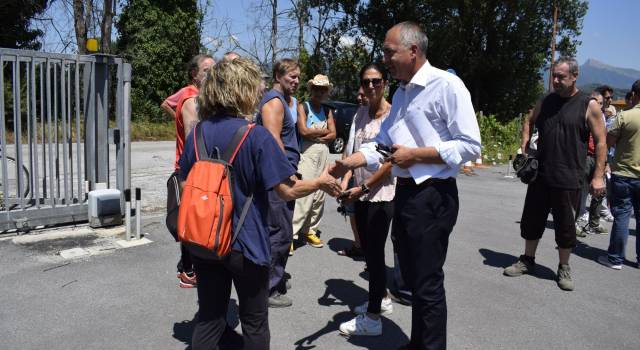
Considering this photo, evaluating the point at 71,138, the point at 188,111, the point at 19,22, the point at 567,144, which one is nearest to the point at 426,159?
the point at 188,111

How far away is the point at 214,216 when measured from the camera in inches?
87.6

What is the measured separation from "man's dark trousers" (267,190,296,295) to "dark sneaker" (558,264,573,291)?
271 cm

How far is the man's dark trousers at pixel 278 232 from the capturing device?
369cm

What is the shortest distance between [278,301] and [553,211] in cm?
277

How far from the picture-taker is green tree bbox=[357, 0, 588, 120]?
26953 mm

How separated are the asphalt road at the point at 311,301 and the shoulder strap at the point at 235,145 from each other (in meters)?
1.64

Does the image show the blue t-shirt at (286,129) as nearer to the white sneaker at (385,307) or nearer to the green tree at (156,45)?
the white sneaker at (385,307)

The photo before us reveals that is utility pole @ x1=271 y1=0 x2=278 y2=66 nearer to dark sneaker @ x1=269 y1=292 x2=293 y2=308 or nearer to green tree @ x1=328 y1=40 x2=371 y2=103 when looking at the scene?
green tree @ x1=328 y1=40 x2=371 y2=103

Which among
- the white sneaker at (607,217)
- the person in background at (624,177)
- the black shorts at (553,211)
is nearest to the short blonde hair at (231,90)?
the black shorts at (553,211)

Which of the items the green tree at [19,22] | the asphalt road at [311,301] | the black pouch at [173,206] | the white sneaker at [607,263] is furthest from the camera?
the green tree at [19,22]

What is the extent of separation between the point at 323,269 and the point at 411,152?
8.22 feet

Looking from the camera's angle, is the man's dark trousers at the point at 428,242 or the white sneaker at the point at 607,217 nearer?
the man's dark trousers at the point at 428,242

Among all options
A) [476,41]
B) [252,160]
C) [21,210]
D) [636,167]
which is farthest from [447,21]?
[252,160]

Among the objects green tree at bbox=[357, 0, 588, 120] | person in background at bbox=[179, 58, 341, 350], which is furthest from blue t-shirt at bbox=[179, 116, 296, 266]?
green tree at bbox=[357, 0, 588, 120]
